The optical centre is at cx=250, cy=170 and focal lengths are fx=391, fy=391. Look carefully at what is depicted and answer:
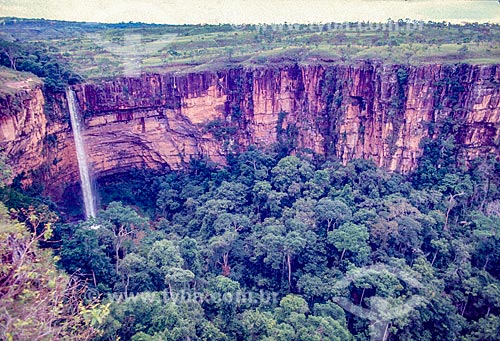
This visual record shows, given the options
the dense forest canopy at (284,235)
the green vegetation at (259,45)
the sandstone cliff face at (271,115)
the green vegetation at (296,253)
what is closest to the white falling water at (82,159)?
the sandstone cliff face at (271,115)

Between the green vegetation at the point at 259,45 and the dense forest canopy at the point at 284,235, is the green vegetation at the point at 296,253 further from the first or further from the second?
the green vegetation at the point at 259,45

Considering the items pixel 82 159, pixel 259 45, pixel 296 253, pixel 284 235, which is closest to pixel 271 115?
pixel 259 45

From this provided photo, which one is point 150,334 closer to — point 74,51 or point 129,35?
point 74,51

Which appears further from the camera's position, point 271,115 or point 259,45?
point 259,45

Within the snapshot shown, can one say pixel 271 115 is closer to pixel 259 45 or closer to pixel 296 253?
pixel 259 45

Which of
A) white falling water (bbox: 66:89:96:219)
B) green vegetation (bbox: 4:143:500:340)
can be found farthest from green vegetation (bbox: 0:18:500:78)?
green vegetation (bbox: 4:143:500:340)

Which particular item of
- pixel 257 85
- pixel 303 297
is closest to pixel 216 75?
pixel 257 85
